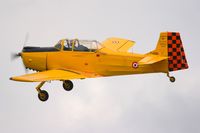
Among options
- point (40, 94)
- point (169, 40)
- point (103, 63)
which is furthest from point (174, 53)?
point (40, 94)

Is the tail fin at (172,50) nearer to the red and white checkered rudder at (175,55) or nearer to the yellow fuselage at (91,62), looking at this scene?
the red and white checkered rudder at (175,55)

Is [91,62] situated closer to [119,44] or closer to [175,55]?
[175,55]

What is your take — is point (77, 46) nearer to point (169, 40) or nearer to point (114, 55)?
point (114, 55)

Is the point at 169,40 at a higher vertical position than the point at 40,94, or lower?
higher

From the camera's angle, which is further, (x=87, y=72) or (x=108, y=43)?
(x=108, y=43)

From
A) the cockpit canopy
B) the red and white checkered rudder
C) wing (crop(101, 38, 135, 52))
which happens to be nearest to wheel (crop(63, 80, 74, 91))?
the cockpit canopy

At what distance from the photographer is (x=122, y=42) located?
1750 inches

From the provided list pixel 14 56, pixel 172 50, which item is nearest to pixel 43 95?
pixel 14 56

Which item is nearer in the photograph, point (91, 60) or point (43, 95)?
point (43, 95)

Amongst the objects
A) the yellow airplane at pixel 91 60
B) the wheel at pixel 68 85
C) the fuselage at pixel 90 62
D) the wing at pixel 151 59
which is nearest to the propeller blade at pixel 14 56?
the yellow airplane at pixel 91 60

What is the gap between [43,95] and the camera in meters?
38.1

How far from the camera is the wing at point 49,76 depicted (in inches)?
1417

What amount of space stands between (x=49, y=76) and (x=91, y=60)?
2.50 metres

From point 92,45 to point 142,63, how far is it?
3.19 meters
